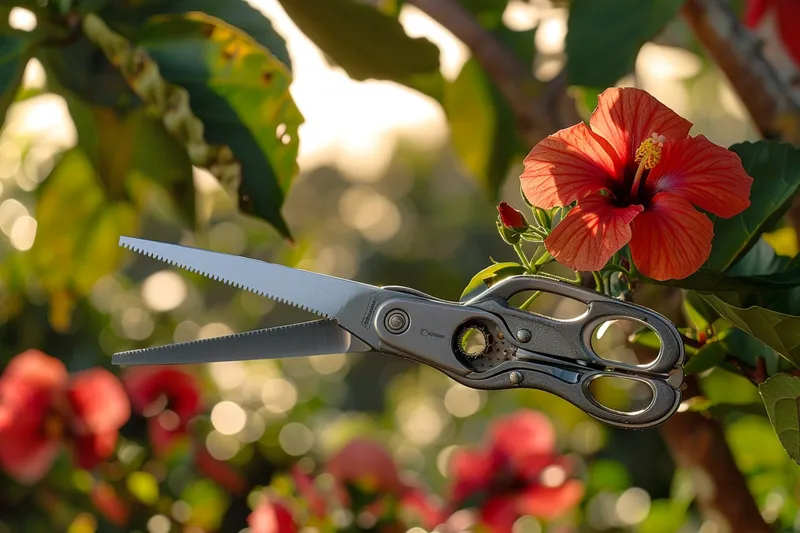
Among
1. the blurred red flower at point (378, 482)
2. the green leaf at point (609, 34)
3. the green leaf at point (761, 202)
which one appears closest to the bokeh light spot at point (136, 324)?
the blurred red flower at point (378, 482)

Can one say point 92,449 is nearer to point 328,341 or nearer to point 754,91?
point 328,341

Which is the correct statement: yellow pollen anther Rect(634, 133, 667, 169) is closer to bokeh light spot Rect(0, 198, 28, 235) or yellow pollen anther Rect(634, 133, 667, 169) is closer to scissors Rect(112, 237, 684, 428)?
scissors Rect(112, 237, 684, 428)

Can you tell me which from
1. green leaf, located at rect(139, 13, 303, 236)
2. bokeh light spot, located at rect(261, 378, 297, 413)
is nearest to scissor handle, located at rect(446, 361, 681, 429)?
green leaf, located at rect(139, 13, 303, 236)

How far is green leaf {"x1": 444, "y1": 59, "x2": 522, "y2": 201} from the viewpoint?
612 mm

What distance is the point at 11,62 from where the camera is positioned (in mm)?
413

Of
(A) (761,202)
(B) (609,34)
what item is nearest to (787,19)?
(B) (609,34)

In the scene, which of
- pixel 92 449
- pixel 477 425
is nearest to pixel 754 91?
pixel 92 449

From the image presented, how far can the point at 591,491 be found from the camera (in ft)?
2.26

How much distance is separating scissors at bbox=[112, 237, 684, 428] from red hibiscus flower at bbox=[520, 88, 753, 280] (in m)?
0.02

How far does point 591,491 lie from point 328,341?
45cm

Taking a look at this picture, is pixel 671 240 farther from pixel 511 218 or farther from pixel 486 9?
pixel 486 9

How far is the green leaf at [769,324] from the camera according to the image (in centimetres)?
25

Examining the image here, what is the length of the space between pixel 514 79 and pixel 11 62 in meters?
0.27

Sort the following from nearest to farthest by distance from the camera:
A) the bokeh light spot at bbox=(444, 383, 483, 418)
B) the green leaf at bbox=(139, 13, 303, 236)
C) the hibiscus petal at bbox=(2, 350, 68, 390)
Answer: the green leaf at bbox=(139, 13, 303, 236) < the hibiscus petal at bbox=(2, 350, 68, 390) < the bokeh light spot at bbox=(444, 383, 483, 418)
